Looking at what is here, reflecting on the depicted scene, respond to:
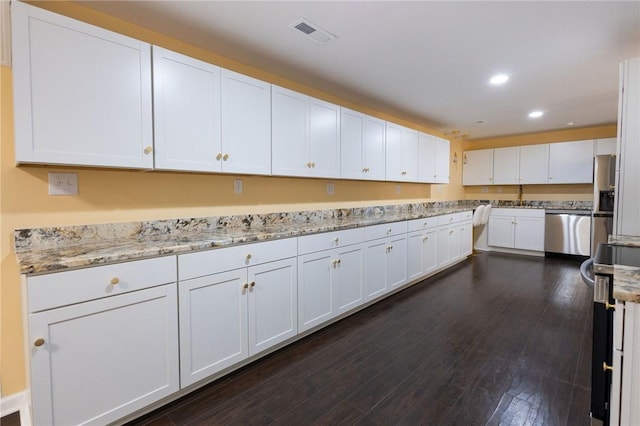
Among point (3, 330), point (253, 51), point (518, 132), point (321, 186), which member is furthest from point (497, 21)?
point (518, 132)

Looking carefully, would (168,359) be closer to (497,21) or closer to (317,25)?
(317,25)

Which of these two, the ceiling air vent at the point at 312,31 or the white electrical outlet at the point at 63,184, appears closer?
the white electrical outlet at the point at 63,184

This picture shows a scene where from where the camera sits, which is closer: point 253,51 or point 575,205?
point 253,51

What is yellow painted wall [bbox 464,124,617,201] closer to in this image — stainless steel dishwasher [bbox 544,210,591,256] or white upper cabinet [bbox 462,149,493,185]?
white upper cabinet [bbox 462,149,493,185]

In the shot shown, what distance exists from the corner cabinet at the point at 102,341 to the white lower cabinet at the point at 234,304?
86 millimetres

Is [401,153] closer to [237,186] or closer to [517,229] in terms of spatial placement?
[237,186]

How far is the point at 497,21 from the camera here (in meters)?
2.00

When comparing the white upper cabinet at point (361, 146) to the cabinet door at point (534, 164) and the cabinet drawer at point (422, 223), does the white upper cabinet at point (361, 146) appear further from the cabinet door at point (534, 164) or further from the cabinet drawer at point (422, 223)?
the cabinet door at point (534, 164)

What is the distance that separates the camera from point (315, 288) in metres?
2.53

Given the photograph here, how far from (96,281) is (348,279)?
1.95 meters

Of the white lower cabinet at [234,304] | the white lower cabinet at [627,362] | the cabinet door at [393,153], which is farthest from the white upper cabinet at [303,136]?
the white lower cabinet at [627,362]

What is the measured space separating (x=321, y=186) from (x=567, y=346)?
253 centimetres

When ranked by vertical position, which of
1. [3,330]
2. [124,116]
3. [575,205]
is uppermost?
[124,116]

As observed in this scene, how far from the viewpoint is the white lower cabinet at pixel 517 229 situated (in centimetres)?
548
